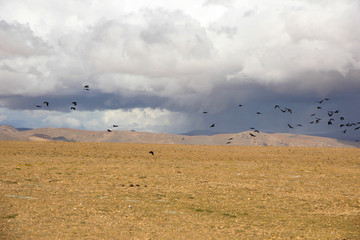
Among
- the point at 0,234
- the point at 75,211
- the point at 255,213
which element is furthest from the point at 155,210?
the point at 0,234

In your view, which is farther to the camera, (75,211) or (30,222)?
(75,211)

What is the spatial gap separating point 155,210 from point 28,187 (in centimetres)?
874

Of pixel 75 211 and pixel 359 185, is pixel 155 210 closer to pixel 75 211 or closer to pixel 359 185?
pixel 75 211

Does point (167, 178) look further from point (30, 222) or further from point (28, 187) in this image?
point (30, 222)

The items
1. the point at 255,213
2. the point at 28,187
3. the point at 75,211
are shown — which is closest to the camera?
the point at 75,211

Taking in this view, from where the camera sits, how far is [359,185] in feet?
94.6

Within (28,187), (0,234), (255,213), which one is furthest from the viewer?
(28,187)

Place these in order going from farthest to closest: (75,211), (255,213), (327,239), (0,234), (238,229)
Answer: (255,213), (75,211), (238,229), (327,239), (0,234)

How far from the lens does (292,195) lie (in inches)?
914

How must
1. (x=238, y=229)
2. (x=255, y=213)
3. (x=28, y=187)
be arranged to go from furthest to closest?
1. (x=28, y=187)
2. (x=255, y=213)
3. (x=238, y=229)

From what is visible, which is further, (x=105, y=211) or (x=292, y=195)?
(x=292, y=195)

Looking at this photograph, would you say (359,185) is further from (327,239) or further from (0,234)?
(0,234)

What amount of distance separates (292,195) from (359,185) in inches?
344

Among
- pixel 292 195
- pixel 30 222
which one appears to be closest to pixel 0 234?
pixel 30 222
